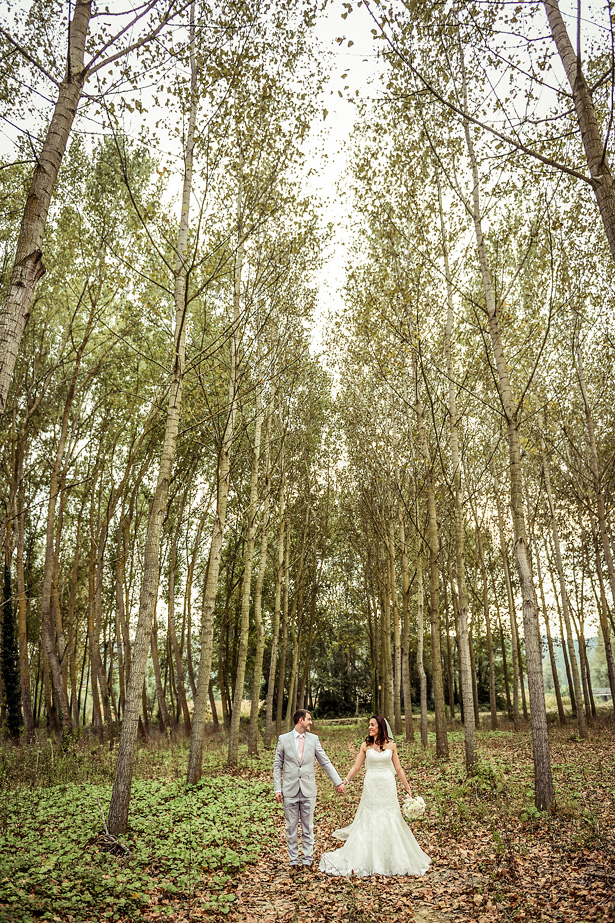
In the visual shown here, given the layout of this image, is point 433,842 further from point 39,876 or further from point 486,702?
point 486,702

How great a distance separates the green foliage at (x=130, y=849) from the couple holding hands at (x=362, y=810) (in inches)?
33.1

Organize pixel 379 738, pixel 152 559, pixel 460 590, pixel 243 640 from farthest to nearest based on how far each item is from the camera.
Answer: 1. pixel 243 640
2. pixel 460 590
3. pixel 152 559
4. pixel 379 738

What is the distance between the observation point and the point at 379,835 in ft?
19.6

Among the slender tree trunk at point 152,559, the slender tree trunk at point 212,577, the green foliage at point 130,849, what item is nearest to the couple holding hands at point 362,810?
the green foliage at point 130,849

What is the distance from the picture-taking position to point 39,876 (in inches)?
189

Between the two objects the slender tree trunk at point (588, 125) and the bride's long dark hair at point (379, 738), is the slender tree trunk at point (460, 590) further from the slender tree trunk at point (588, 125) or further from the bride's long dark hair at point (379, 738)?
the slender tree trunk at point (588, 125)

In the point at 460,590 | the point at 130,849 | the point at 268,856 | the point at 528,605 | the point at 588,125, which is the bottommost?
the point at 268,856

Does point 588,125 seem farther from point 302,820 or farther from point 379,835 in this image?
point 302,820

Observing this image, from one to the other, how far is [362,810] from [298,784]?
816mm

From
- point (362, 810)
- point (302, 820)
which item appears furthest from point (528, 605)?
point (302, 820)

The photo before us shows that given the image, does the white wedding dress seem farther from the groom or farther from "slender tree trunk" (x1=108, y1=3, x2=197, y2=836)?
"slender tree trunk" (x1=108, y1=3, x2=197, y2=836)

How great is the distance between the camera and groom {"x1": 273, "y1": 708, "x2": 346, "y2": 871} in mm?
6156

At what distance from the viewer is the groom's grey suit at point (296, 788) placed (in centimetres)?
616

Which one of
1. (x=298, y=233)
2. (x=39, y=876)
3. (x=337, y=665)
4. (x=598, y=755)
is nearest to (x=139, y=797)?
(x=39, y=876)
